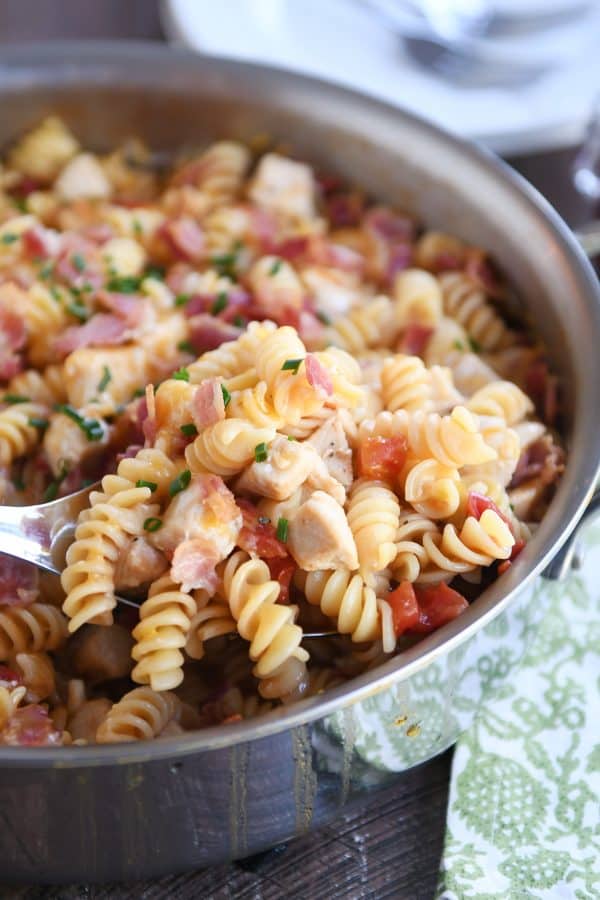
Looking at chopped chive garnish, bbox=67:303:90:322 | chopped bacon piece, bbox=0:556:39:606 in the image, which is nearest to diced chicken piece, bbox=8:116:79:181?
chopped chive garnish, bbox=67:303:90:322

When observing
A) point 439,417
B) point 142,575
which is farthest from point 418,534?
point 142,575

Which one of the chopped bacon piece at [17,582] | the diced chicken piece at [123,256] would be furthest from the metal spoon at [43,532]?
the diced chicken piece at [123,256]

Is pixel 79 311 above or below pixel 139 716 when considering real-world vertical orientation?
above

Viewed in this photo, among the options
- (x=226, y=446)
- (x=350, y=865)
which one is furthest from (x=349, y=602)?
(x=350, y=865)

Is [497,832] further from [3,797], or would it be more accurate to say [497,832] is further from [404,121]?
[404,121]

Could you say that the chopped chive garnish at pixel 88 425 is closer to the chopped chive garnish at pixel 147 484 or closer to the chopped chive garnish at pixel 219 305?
the chopped chive garnish at pixel 147 484

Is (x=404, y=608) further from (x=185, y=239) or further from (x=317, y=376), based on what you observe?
(x=185, y=239)
